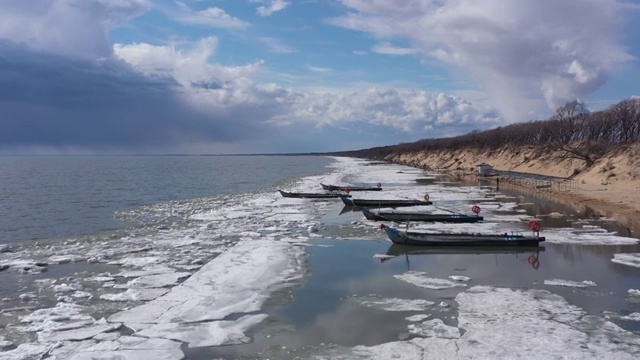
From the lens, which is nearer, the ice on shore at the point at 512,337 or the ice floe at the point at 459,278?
the ice on shore at the point at 512,337

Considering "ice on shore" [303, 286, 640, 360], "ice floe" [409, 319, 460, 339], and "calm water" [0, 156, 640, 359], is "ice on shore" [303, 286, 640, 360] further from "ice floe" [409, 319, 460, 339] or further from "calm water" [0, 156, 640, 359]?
"calm water" [0, 156, 640, 359]

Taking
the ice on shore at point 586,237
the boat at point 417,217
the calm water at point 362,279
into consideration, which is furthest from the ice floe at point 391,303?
the boat at point 417,217

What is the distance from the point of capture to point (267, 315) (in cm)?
1457

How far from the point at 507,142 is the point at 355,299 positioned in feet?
375

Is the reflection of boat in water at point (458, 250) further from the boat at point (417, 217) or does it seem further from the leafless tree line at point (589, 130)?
the leafless tree line at point (589, 130)

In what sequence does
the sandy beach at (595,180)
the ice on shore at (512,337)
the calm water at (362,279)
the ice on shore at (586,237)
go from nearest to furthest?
the ice on shore at (512,337), the calm water at (362,279), the ice on shore at (586,237), the sandy beach at (595,180)

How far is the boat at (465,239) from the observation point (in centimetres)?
2441

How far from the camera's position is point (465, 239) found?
80.9 ft

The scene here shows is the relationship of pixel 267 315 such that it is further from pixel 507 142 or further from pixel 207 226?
pixel 507 142

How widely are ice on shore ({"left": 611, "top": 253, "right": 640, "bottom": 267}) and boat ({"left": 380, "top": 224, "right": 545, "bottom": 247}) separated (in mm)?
3466

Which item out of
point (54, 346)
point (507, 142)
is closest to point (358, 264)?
point (54, 346)

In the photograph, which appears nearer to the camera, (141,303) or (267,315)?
(267,315)

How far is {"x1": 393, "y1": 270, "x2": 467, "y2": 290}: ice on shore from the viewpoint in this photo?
17469 mm

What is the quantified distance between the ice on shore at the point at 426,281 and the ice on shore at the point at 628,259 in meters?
7.63
